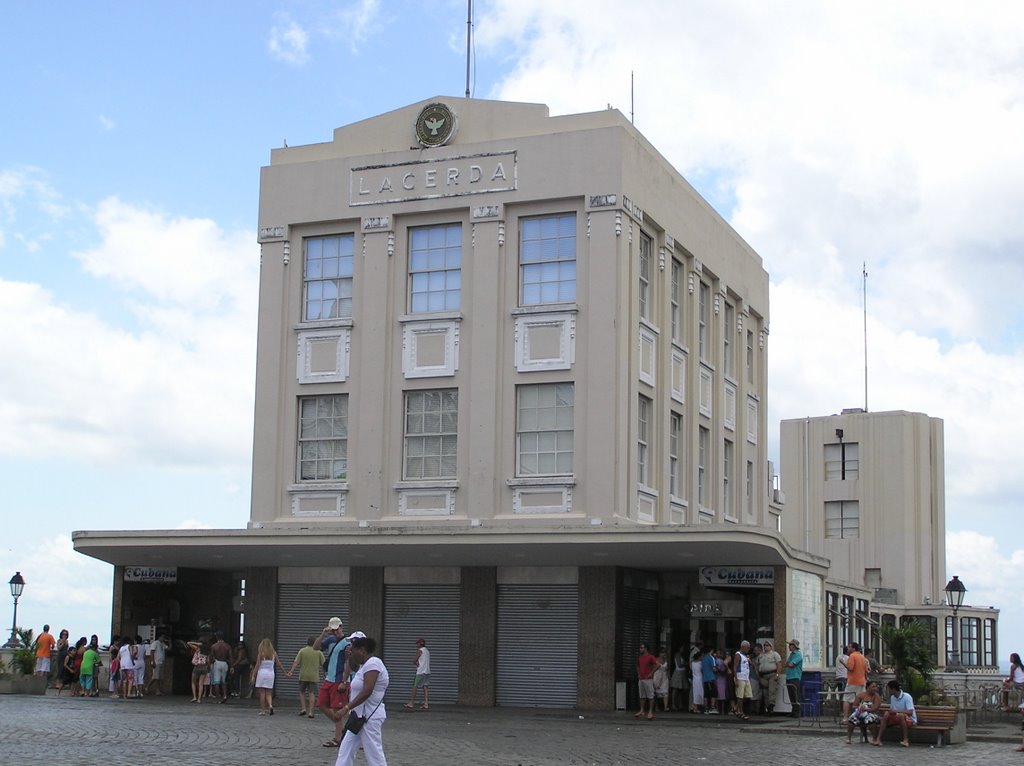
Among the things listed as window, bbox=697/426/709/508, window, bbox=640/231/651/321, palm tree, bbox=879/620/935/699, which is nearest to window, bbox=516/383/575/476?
window, bbox=640/231/651/321

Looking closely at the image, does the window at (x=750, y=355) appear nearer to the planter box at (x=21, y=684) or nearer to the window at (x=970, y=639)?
the planter box at (x=21, y=684)

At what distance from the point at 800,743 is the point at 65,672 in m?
18.6

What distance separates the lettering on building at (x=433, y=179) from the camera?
34.3 meters

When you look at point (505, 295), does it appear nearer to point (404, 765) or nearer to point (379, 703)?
point (404, 765)

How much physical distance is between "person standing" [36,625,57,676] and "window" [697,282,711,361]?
17.2 meters

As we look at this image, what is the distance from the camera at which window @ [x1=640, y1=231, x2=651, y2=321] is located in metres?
35.2

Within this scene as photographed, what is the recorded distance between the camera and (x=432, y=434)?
3462cm

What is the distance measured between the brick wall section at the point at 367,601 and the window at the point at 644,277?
8.31 metres

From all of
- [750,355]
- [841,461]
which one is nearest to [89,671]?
[750,355]

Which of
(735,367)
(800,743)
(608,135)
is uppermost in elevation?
(608,135)

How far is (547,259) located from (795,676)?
1054 cm

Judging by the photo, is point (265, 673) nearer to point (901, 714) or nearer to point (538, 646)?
point (538, 646)

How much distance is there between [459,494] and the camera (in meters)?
34.0

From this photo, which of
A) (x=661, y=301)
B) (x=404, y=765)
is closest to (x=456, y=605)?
(x=661, y=301)
